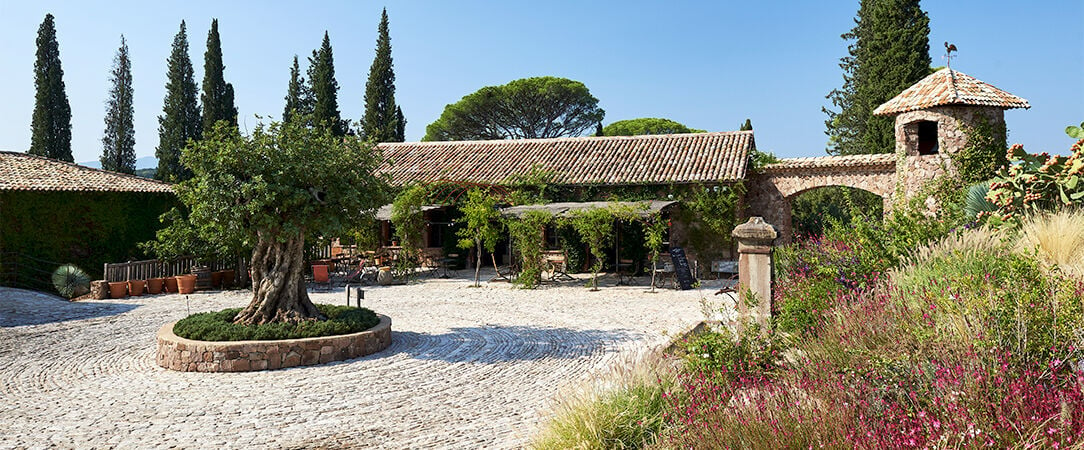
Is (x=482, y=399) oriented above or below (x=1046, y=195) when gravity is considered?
below

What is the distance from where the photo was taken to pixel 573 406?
13.1 ft

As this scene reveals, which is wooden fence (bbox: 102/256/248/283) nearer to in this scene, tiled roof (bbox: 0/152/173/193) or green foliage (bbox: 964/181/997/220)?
tiled roof (bbox: 0/152/173/193)

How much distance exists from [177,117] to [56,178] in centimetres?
1716

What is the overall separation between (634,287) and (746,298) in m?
8.48

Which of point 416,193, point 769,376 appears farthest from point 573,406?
point 416,193

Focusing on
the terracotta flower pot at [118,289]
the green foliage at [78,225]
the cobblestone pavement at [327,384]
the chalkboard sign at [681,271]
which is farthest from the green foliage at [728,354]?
the green foliage at [78,225]

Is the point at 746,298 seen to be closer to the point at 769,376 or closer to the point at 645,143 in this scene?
the point at 769,376

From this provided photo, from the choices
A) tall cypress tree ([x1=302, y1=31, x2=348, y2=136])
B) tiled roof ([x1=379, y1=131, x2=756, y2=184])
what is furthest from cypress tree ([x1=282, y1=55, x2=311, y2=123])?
tiled roof ([x1=379, y1=131, x2=756, y2=184])

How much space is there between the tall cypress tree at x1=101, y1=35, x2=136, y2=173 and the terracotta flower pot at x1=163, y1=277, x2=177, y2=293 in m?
23.4

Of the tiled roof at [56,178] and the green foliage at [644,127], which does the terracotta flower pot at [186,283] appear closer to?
the tiled roof at [56,178]

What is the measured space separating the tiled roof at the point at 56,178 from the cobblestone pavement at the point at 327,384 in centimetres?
510

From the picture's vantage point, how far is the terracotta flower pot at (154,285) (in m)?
14.0

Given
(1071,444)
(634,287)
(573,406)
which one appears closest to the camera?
(1071,444)

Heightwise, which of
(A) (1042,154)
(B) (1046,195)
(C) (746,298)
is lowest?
(C) (746,298)
